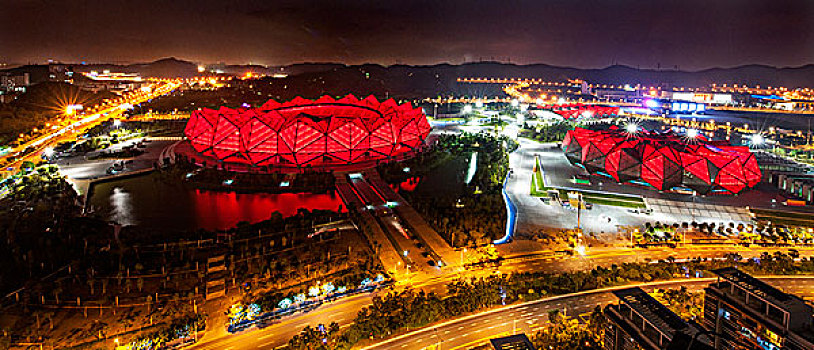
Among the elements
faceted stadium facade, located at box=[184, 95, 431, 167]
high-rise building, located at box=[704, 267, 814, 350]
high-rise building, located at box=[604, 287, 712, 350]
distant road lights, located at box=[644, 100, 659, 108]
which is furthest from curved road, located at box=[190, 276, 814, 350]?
distant road lights, located at box=[644, 100, 659, 108]

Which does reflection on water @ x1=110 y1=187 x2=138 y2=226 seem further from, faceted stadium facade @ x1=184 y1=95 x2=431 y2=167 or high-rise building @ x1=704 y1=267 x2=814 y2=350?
high-rise building @ x1=704 y1=267 x2=814 y2=350

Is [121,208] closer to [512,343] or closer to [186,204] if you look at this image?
[186,204]

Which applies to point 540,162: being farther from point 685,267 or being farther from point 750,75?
point 750,75

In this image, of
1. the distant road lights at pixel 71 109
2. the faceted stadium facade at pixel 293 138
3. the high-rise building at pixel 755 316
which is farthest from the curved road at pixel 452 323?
the distant road lights at pixel 71 109

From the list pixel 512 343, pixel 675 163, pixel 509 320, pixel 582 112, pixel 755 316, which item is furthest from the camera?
pixel 582 112

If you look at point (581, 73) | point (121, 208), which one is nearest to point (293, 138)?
point (121, 208)

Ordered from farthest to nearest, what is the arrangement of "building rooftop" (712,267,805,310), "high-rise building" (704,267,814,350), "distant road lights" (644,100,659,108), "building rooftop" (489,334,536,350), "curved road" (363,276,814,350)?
"distant road lights" (644,100,659,108) → "curved road" (363,276,814,350) → "building rooftop" (489,334,536,350) → "building rooftop" (712,267,805,310) → "high-rise building" (704,267,814,350)
